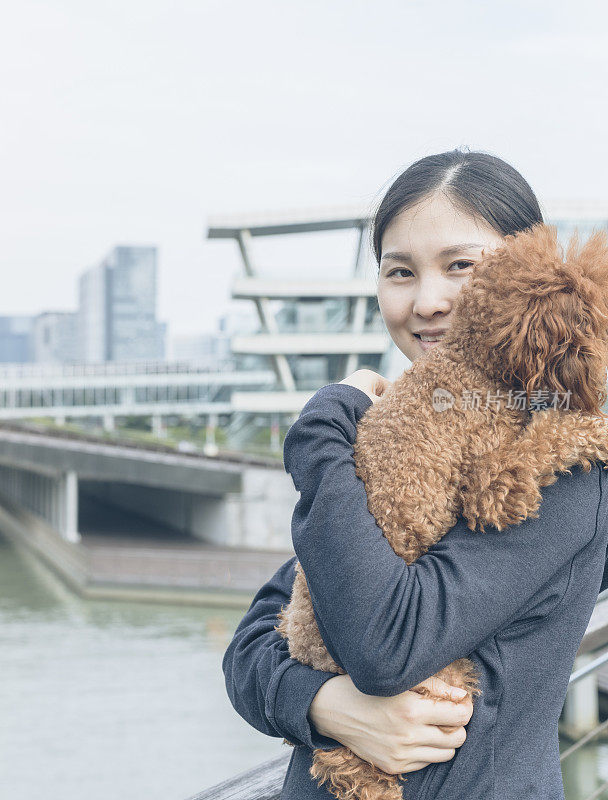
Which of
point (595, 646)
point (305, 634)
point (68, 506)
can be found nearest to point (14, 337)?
point (68, 506)

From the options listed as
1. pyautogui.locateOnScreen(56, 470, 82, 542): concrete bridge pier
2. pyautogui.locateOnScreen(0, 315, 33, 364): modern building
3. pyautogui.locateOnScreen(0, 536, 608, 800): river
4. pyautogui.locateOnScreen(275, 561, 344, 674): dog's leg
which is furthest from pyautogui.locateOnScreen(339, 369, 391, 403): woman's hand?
pyautogui.locateOnScreen(0, 315, 33, 364): modern building

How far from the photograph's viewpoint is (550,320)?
104 cm

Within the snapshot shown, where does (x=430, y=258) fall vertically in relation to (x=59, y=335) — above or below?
above

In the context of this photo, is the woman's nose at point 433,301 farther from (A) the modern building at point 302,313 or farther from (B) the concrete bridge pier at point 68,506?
(A) the modern building at point 302,313

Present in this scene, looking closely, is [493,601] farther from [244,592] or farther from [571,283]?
[244,592]

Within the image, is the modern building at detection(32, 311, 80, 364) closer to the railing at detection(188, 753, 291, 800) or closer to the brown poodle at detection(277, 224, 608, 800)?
the railing at detection(188, 753, 291, 800)

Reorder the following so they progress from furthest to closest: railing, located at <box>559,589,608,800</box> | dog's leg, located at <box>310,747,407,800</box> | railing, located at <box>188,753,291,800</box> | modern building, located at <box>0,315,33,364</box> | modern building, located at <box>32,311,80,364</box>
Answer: modern building, located at <box>0,315,33,364</box> → modern building, located at <box>32,311,80,364</box> → railing, located at <box>559,589,608,800</box> → railing, located at <box>188,753,291,800</box> → dog's leg, located at <box>310,747,407,800</box>

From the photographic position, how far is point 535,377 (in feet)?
3.45

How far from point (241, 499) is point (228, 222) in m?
13.6

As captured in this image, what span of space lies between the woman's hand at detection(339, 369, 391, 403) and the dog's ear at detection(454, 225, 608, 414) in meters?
0.20

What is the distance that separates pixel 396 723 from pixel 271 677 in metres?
0.22

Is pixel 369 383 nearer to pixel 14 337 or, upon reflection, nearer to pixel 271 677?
pixel 271 677

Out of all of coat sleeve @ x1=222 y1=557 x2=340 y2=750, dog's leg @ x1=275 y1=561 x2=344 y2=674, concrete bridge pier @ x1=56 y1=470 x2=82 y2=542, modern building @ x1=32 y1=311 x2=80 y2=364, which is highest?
dog's leg @ x1=275 y1=561 x2=344 y2=674

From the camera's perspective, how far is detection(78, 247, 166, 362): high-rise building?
92.2m
